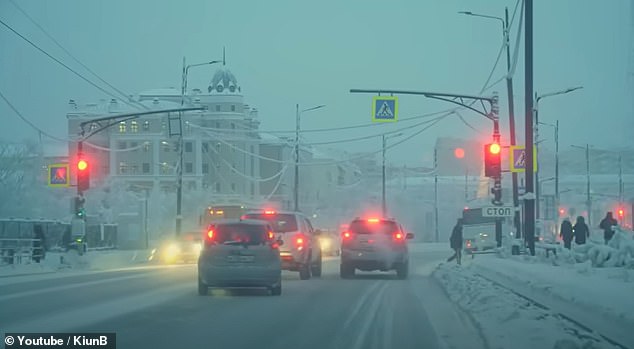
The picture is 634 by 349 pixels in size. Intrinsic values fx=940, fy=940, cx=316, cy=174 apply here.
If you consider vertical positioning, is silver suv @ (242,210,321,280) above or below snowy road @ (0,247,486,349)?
above

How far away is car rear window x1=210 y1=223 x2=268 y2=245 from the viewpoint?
21969mm

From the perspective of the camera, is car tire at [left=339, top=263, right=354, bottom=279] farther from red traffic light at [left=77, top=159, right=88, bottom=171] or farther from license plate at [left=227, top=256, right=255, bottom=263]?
red traffic light at [left=77, top=159, right=88, bottom=171]

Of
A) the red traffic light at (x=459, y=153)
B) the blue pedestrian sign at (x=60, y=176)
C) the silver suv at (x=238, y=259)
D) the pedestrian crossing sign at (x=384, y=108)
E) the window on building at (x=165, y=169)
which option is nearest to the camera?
the silver suv at (x=238, y=259)

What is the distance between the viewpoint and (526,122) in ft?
103

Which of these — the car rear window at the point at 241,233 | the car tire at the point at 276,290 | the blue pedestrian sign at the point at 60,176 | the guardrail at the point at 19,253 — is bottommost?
the guardrail at the point at 19,253

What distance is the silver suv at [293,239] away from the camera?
27.9 m

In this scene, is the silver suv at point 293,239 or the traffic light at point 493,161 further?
the traffic light at point 493,161

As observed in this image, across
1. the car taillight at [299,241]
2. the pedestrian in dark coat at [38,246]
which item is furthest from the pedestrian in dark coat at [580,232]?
the pedestrian in dark coat at [38,246]

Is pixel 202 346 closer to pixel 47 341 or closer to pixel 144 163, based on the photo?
pixel 47 341

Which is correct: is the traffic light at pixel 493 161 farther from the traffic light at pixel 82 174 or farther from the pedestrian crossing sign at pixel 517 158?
the traffic light at pixel 82 174

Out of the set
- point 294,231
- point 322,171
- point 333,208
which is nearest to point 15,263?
point 294,231

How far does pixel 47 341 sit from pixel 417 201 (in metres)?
89.1

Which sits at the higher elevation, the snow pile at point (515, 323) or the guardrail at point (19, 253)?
the snow pile at point (515, 323)

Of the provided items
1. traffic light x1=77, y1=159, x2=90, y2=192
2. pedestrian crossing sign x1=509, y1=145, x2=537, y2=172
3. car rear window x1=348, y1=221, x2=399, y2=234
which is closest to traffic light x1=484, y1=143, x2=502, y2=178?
pedestrian crossing sign x1=509, y1=145, x2=537, y2=172
